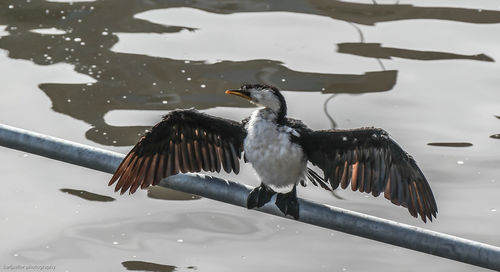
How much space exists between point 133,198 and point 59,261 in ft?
2.36

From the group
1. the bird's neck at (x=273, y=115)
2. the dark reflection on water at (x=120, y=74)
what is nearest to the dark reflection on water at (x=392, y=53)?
the dark reflection on water at (x=120, y=74)

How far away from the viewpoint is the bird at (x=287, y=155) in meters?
4.25

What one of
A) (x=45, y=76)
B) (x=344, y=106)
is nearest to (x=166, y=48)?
(x=45, y=76)

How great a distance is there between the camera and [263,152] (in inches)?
173

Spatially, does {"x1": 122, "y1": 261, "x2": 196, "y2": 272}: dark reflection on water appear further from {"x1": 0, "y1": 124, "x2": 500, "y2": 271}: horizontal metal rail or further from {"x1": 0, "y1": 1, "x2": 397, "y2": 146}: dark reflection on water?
{"x1": 0, "y1": 124, "x2": 500, "y2": 271}: horizontal metal rail

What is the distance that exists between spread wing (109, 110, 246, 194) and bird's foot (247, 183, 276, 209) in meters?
0.42

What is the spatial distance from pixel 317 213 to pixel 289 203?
1.15 feet

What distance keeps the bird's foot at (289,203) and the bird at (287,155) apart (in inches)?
0.5

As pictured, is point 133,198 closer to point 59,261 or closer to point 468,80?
point 59,261

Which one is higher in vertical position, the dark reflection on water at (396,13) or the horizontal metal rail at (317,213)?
the horizontal metal rail at (317,213)

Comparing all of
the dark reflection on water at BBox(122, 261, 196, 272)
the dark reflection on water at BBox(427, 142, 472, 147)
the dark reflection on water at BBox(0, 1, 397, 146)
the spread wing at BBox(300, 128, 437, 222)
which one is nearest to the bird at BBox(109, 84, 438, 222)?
the spread wing at BBox(300, 128, 437, 222)

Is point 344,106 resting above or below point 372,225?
below

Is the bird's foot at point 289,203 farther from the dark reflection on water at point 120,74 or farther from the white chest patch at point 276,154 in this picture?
the dark reflection on water at point 120,74

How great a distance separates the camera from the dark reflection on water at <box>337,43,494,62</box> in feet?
26.0
